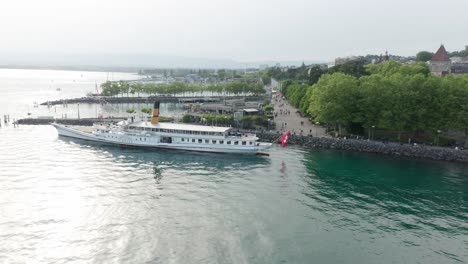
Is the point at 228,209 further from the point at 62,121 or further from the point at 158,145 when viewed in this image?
the point at 62,121

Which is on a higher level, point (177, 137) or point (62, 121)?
point (62, 121)

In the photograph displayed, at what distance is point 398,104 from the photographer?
183ft

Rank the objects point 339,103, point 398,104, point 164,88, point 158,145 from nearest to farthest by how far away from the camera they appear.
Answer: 1. point 398,104
2. point 158,145
3. point 339,103
4. point 164,88


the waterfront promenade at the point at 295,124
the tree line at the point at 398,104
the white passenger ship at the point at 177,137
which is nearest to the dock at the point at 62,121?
the white passenger ship at the point at 177,137

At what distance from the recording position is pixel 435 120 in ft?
177

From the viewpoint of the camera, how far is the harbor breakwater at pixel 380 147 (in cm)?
5091

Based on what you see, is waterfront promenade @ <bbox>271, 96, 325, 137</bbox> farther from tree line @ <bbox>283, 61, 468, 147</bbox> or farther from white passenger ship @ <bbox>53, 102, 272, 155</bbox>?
white passenger ship @ <bbox>53, 102, 272, 155</bbox>

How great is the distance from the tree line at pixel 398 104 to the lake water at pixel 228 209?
7899mm

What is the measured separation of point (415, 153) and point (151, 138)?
130 ft

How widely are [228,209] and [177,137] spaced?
26.0m

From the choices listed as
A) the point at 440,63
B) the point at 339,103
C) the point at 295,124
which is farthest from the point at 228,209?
the point at 440,63

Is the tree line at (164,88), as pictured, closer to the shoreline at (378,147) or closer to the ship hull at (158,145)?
the ship hull at (158,145)

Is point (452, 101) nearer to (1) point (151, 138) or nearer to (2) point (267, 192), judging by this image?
(2) point (267, 192)

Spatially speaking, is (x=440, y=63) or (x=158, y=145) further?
(x=440, y=63)
